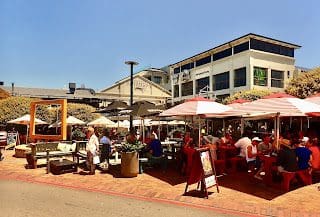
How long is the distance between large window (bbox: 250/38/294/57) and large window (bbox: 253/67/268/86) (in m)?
2.44

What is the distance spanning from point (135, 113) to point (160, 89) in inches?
1364

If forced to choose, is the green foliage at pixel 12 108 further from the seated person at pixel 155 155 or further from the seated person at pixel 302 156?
the seated person at pixel 302 156

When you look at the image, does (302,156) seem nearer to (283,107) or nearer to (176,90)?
(283,107)

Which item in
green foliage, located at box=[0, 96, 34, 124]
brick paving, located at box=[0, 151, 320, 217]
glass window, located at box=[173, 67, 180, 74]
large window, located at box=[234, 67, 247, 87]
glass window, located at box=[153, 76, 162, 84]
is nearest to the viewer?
brick paving, located at box=[0, 151, 320, 217]

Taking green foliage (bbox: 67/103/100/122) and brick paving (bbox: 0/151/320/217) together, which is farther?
green foliage (bbox: 67/103/100/122)

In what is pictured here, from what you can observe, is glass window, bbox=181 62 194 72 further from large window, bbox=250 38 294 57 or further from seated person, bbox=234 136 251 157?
seated person, bbox=234 136 251 157

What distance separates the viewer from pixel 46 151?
1229cm

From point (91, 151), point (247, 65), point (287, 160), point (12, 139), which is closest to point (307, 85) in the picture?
point (287, 160)

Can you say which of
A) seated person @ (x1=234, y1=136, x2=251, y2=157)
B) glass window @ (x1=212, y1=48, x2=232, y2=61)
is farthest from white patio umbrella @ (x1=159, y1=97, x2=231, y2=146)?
glass window @ (x1=212, y1=48, x2=232, y2=61)

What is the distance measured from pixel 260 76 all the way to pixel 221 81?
6.03m

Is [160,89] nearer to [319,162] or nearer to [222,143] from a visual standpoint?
[222,143]

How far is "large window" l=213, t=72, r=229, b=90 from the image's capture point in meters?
43.2

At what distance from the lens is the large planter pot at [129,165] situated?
10.6m

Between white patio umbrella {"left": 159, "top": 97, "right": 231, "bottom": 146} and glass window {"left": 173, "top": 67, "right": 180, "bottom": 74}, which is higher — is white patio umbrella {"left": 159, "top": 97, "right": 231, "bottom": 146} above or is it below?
below
